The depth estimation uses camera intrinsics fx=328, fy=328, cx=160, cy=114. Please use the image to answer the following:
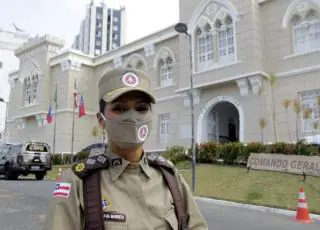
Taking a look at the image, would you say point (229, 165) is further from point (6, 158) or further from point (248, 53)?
point (6, 158)

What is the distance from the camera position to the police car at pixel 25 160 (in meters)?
15.5

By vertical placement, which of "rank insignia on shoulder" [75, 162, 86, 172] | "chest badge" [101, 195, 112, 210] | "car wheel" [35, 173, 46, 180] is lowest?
"car wheel" [35, 173, 46, 180]

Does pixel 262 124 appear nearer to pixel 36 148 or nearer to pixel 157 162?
pixel 36 148

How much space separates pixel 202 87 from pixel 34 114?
17.4 meters

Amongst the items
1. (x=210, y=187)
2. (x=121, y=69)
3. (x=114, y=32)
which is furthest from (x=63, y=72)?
(x=114, y=32)

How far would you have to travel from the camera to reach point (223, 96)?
1831 centimetres

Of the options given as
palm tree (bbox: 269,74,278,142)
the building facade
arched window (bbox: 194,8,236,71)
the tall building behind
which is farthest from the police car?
the tall building behind

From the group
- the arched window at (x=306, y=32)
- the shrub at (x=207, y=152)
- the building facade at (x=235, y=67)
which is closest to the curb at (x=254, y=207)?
the shrub at (x=207, y=152)

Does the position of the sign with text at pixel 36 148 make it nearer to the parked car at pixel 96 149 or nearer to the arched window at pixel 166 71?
the parked car at pixel 96 149

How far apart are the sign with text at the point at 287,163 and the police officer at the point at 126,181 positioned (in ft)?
34.9

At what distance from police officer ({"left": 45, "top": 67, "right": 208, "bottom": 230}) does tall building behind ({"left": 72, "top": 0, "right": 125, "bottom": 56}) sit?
3379 inches

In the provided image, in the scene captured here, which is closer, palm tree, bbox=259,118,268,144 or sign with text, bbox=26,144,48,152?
palm tree, bbox=259,118,268,144

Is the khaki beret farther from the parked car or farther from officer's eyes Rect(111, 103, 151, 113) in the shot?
the parked car

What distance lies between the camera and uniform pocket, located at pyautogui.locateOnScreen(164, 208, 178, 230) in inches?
57.6
